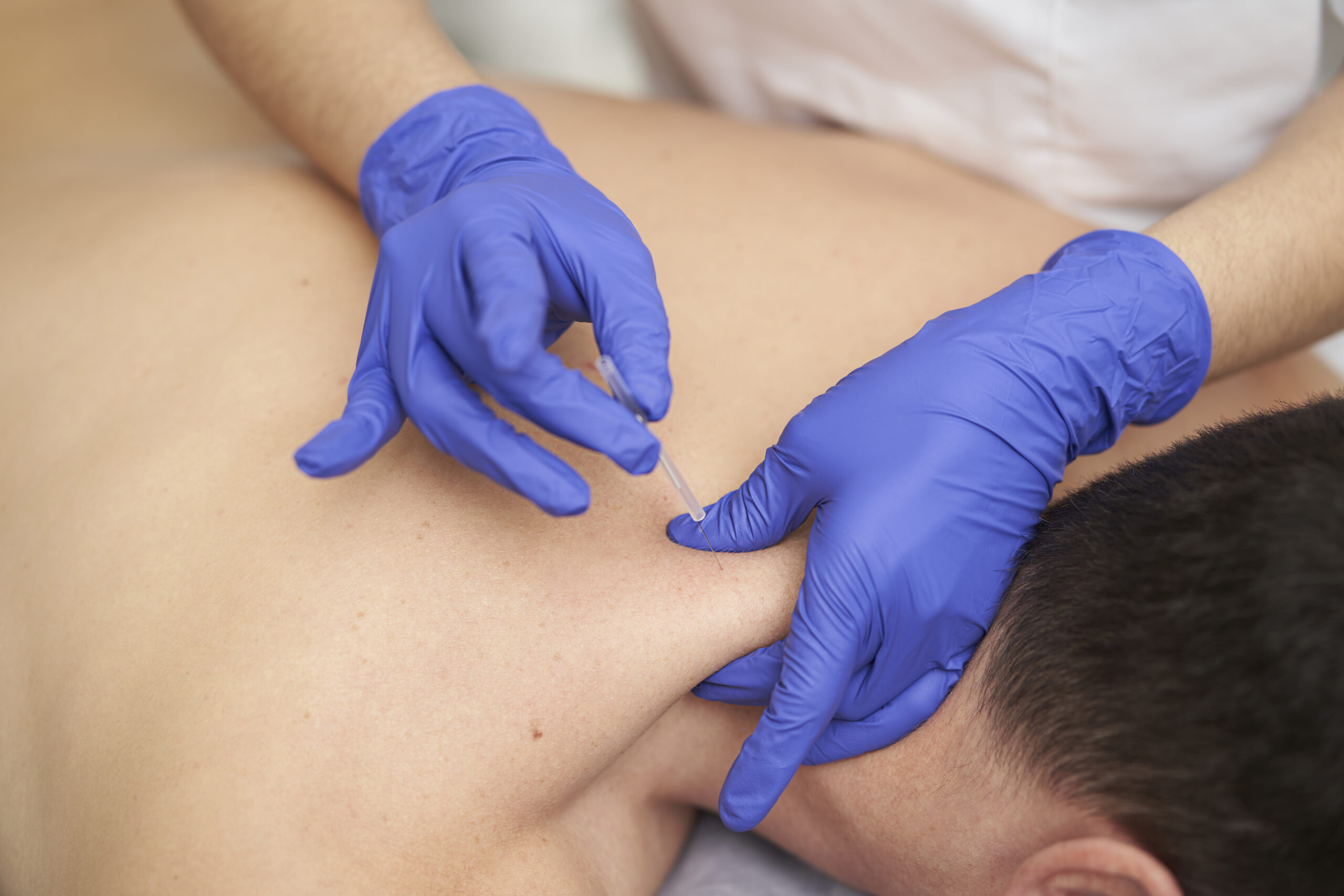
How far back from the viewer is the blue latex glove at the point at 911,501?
899mm

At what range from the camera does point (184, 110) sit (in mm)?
1564

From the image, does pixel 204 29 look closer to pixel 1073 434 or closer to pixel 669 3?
pixel 669 3

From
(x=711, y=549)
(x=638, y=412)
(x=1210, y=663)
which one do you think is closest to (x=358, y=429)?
(x=638, y=412)

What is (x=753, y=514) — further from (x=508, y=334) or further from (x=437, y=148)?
(x=437, y=148)

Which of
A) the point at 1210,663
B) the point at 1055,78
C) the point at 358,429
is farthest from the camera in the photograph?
the point at 1055,78

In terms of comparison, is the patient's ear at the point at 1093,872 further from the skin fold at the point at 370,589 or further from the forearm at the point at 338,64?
the forearm at the point at 338,64

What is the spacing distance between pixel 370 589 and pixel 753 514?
427 millimetres

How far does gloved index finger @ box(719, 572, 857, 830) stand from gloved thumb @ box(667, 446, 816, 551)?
0.27 feet

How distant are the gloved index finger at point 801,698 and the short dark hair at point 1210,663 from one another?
175 mm

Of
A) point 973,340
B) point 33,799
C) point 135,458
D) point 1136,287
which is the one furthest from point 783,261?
point 33,799

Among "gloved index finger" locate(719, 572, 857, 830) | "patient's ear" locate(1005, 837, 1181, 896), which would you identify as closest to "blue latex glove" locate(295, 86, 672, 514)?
"gloved index finger" locate(719, 572, 857, 830)

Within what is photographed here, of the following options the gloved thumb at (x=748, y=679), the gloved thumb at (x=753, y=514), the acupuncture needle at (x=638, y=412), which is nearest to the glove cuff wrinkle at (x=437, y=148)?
the acupuncture needle at (x=638, y=412)

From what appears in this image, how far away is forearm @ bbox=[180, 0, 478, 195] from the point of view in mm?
1238

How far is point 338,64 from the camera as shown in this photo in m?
1.26
